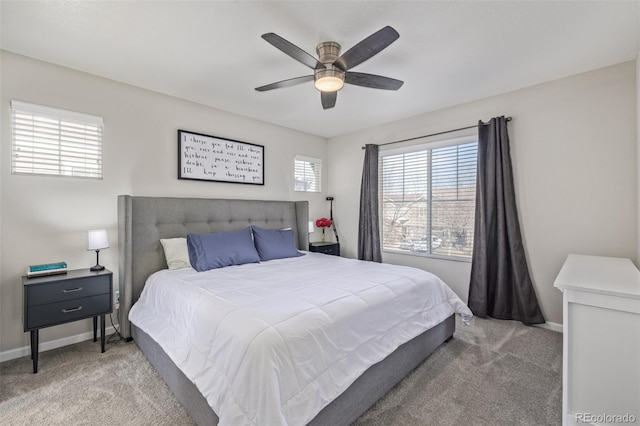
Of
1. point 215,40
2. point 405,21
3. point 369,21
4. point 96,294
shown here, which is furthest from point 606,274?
point 96,294

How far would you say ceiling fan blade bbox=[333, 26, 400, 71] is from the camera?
1778 millimetres

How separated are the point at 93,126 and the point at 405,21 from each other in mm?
3057

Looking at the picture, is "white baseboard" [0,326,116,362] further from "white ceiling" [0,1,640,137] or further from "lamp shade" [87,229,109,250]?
"white ceiling" [0,1,640,137]

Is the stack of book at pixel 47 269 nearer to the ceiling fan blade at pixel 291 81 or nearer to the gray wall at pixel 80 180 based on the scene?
the gray wall at pixel 80 180

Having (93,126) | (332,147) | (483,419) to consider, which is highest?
(332,147)

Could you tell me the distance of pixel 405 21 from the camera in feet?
6.75

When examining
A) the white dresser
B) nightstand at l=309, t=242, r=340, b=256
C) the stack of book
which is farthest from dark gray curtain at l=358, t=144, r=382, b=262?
the stack of book

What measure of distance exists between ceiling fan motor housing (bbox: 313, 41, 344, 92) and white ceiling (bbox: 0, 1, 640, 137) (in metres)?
0.06

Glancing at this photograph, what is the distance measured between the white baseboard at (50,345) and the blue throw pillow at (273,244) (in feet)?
5.60

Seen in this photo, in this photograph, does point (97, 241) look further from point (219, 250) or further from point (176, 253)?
point (219, 250)

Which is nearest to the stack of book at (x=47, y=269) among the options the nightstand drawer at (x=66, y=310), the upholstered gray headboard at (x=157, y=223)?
the nightstand drawer at (x=66, y=310)

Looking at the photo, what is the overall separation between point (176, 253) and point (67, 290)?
0.88 m

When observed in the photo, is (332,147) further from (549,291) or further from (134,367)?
(134,367)

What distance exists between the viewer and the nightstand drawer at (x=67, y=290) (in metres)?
2.20
